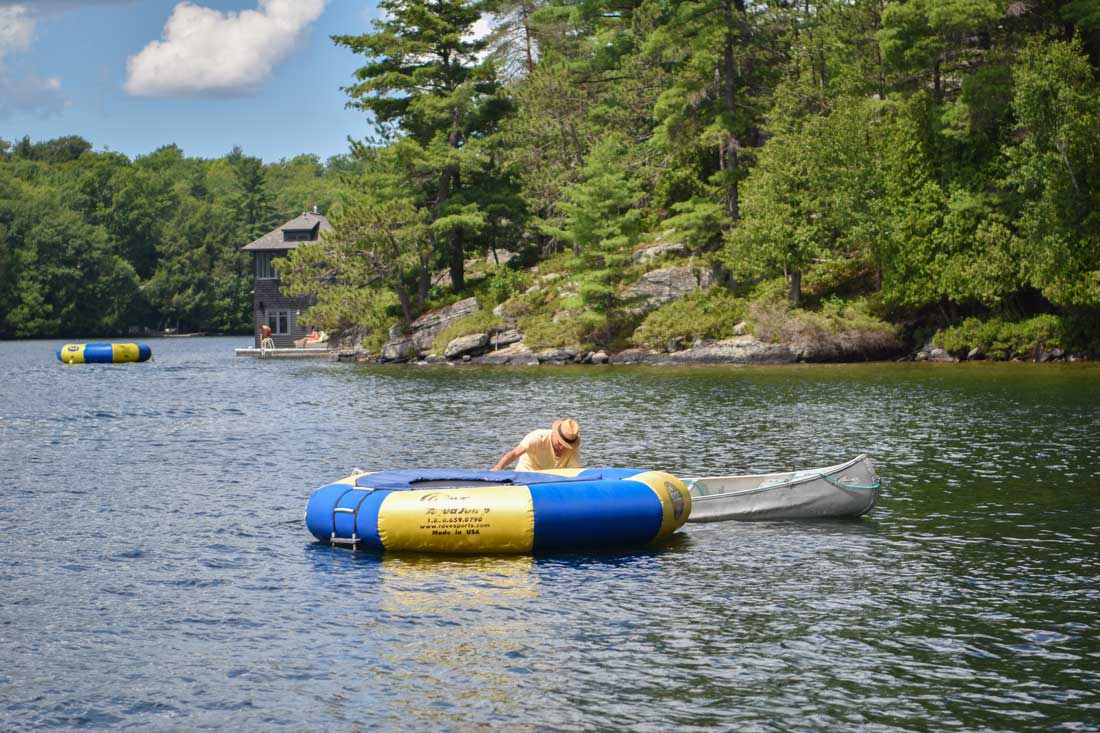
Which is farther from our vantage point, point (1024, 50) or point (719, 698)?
point (1024, 50)

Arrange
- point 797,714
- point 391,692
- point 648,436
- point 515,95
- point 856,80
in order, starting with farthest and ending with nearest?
point 515,95
point 856,80
point 648,436
point 391,692
point 797,714

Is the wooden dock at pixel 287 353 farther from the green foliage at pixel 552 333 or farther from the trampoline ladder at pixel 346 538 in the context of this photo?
the trampoline ladder at pixel 346 538

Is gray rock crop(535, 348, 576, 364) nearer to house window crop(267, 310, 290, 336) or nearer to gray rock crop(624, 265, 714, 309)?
gray rock crop(624, 265, 714, 309)

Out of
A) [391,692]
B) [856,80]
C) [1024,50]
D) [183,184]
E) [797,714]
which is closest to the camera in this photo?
[797,714]

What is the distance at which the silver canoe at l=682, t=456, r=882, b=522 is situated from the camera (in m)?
19.0

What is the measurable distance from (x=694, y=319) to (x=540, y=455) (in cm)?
4342

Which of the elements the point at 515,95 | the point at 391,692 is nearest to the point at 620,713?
the point at 391,692

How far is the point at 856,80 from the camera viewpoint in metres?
58.5

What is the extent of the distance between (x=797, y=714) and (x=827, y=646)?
2.09m

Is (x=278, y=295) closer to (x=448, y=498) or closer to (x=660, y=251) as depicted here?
(x=660, y=251)

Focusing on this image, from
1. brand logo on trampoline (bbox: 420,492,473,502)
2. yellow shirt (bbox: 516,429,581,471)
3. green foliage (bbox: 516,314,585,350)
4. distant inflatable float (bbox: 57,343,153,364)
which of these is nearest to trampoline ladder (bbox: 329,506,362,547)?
brand logo on trampoline (bbox: 420,492,473,502)

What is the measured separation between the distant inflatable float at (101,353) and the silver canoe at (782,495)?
2585 inches

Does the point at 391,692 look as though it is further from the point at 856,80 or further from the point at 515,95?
the point at 515,95

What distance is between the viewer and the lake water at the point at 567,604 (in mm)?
10711
